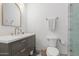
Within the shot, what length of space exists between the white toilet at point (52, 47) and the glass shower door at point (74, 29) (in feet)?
0.86

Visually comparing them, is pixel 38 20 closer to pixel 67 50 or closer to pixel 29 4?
pixel 29 4

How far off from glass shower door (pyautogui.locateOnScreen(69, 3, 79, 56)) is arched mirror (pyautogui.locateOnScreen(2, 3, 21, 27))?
2.95ft

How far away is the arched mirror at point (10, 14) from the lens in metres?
2.16

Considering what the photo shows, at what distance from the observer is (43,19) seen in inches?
82.9

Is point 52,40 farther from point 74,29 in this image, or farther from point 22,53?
point 22,53

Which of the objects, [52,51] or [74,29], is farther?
[74,29]

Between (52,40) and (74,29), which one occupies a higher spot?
(74,29)

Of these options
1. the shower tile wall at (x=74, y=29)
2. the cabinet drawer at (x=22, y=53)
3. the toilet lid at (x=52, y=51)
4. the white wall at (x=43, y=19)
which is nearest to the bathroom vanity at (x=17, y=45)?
the cabinet drawer at (x=22, y=53)

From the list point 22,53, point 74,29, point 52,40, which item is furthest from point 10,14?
point 74,29

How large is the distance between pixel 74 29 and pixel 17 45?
3.19 ft

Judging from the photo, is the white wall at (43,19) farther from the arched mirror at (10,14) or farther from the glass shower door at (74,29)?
the arched mirror at (10,14)

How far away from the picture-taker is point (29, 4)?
203 centimetres

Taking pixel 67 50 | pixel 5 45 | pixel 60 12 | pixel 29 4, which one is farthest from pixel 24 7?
pixel 67 50

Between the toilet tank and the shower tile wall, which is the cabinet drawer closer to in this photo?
the toilet tank
